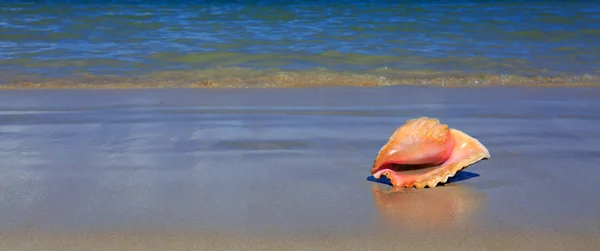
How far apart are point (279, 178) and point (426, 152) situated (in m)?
0.60

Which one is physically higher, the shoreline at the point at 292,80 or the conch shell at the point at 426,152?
the conch shell at the point at 426,152

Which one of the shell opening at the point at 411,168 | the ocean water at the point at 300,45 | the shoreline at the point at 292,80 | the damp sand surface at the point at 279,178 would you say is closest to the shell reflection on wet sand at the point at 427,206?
the damp sand surface at the point at 279,178

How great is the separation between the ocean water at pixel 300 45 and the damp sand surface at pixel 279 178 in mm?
1523

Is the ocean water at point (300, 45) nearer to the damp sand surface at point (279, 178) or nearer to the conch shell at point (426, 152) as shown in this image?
the damp sand surface at point (279, 178)

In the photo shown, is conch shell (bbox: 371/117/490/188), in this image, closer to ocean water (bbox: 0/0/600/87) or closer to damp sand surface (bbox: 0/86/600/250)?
damp sand surface (bbox: 0/86/600/250)

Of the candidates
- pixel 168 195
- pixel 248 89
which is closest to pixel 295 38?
pixel 248 89

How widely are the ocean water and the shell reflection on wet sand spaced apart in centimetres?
336

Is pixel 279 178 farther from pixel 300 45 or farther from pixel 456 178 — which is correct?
pixel 300 45

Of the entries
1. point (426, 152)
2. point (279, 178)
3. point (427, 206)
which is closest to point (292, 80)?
point (279, 178)

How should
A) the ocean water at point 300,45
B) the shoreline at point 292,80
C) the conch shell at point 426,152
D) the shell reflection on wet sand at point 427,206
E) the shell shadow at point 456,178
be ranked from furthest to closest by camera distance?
the ocean water at point 300,45 → the shoreline at point 292,80 → the shell shadow at point 456,178 → the conch shell at point 426,152 → the shell reflection on wet sand at point 427,206

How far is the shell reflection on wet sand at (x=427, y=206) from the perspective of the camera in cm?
253

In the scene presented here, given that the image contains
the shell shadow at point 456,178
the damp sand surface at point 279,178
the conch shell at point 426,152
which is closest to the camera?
the damp sand surface at point 279,178

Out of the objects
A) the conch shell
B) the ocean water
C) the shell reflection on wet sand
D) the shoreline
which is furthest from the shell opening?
the ocean water

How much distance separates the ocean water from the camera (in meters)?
6.61
